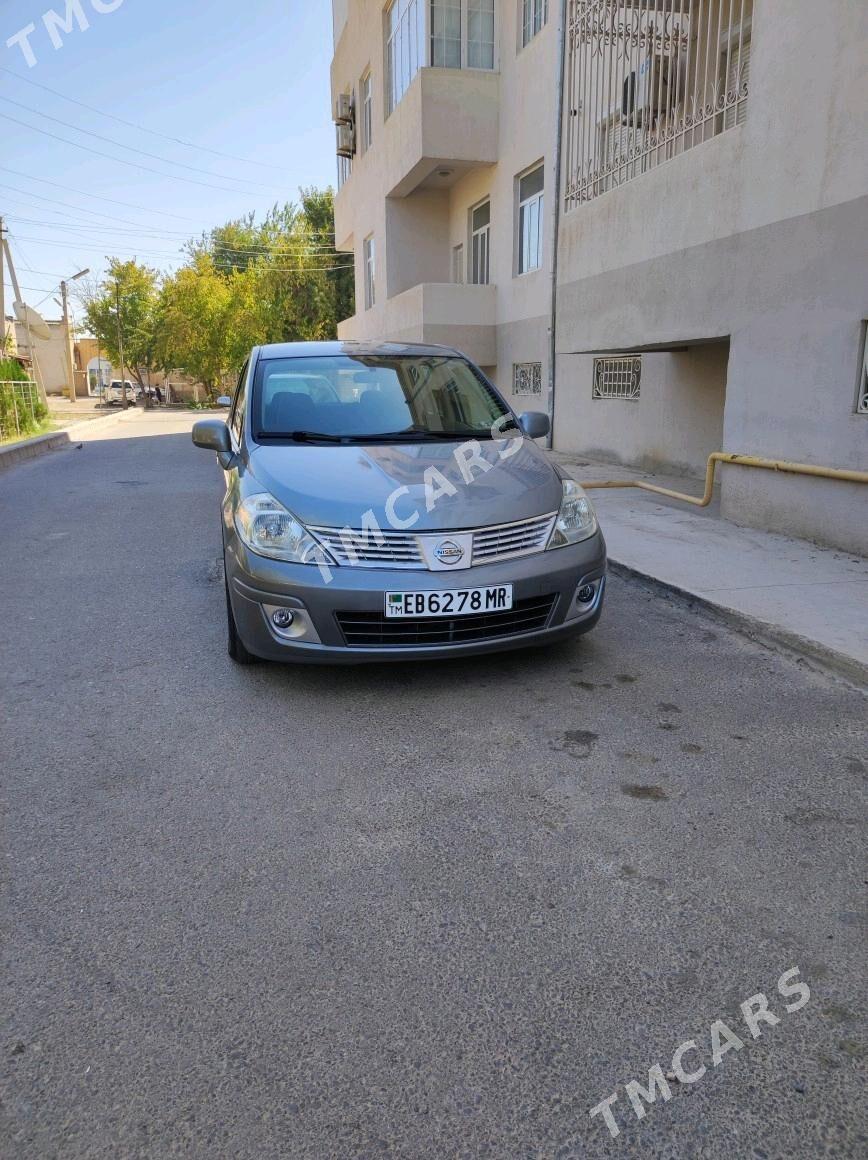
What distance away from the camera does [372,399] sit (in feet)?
17.1

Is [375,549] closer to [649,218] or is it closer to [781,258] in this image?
[781,258]

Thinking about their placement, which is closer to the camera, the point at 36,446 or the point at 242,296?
the point at 36,446

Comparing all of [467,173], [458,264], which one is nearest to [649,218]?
[467,173]

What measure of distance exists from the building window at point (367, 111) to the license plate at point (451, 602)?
19.7 metres

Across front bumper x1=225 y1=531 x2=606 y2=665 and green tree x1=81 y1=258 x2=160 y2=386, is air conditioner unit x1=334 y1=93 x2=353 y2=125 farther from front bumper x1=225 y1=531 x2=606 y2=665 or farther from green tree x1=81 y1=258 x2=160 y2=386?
green tree x1=81 y1=258 x2=160 y2=386

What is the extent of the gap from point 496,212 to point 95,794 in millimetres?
15349

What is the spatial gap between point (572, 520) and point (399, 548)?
981 mm

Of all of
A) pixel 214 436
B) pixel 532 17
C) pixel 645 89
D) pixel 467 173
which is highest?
pixel 532 17

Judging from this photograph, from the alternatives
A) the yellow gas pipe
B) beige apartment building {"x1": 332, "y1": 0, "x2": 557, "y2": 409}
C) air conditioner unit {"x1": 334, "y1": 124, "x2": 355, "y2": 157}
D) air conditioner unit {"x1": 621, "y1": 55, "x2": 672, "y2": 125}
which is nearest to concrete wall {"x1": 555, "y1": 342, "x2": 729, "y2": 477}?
the yellow gas pipe

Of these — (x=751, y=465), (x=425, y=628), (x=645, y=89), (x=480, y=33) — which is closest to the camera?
(x=425, y=628)

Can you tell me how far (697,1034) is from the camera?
200 cm

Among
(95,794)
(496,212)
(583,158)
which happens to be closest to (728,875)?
(95,794)

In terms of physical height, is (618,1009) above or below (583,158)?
below

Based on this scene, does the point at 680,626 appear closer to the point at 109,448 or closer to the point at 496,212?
the point at 496,212
